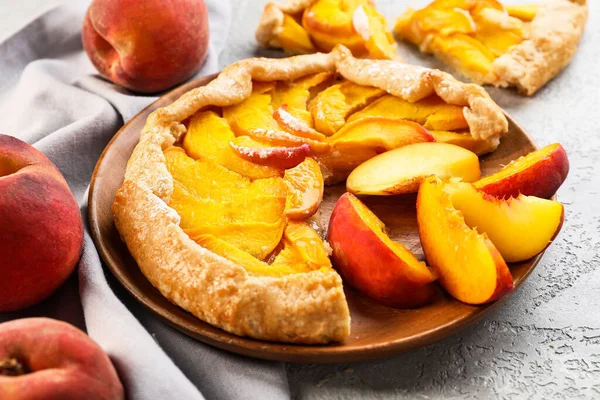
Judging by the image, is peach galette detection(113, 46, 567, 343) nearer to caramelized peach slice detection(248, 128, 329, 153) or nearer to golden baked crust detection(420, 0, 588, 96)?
caramelized peach slice detection(248, 128, 329, 153)

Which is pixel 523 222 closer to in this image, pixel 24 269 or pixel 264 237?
pixel 264 237

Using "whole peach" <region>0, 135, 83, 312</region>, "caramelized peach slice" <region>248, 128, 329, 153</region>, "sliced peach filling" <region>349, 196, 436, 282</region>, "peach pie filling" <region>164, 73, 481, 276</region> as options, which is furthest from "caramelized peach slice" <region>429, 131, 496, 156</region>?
"whole peach" <region>0, 135, 83, 312</region>

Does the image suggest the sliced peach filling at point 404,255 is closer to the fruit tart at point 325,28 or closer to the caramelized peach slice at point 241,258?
the caramelized peach slice at point 241,258

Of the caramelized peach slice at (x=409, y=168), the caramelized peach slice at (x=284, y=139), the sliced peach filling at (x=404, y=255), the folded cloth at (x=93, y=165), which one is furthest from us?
the caramelized peach slice at (x=284, y=139)

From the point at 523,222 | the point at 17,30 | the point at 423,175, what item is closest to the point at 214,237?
the point at 423,175

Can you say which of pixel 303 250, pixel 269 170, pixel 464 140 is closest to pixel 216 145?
pixel 269 170

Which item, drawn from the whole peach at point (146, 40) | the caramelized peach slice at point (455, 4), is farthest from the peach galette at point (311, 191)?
the caramelized peach slice at point (455, 4)
